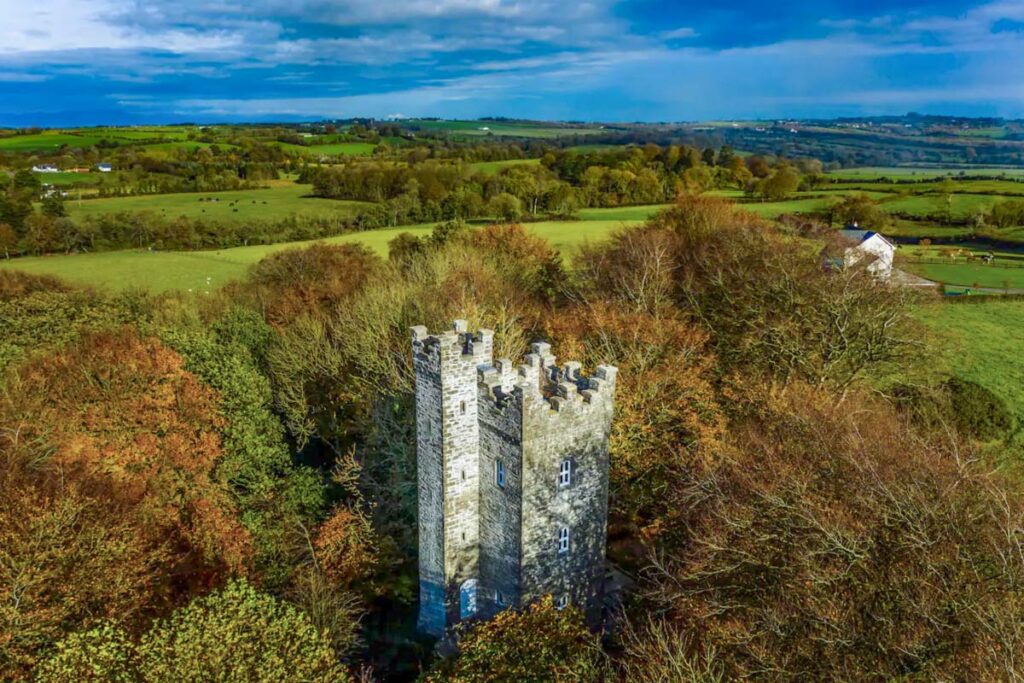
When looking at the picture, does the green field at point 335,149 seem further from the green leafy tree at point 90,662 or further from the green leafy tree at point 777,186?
the green leafy tree at point 90,662

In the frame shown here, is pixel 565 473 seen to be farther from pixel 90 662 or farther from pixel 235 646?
pixel 90 662

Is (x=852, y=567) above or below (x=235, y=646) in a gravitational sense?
above

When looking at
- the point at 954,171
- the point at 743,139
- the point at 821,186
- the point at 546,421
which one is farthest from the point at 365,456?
the point at 743,139

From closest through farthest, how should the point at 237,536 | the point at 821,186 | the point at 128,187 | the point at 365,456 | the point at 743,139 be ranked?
the point at 237,536 < the point at 365,456 < the point at 128,187 < the point at 821,186 < the point at 743,139

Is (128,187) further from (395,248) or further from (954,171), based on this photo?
(954,171)

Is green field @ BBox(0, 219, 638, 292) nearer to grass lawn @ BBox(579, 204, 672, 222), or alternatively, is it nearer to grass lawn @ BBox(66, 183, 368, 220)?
grass lawn @ BBox(579, 204, 672, 222)

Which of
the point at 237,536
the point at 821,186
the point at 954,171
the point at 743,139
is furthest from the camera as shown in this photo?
the point at 743,139

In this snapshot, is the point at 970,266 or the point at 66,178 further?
the point at 66,178

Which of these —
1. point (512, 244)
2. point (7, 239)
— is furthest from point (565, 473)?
point (7, 239)
